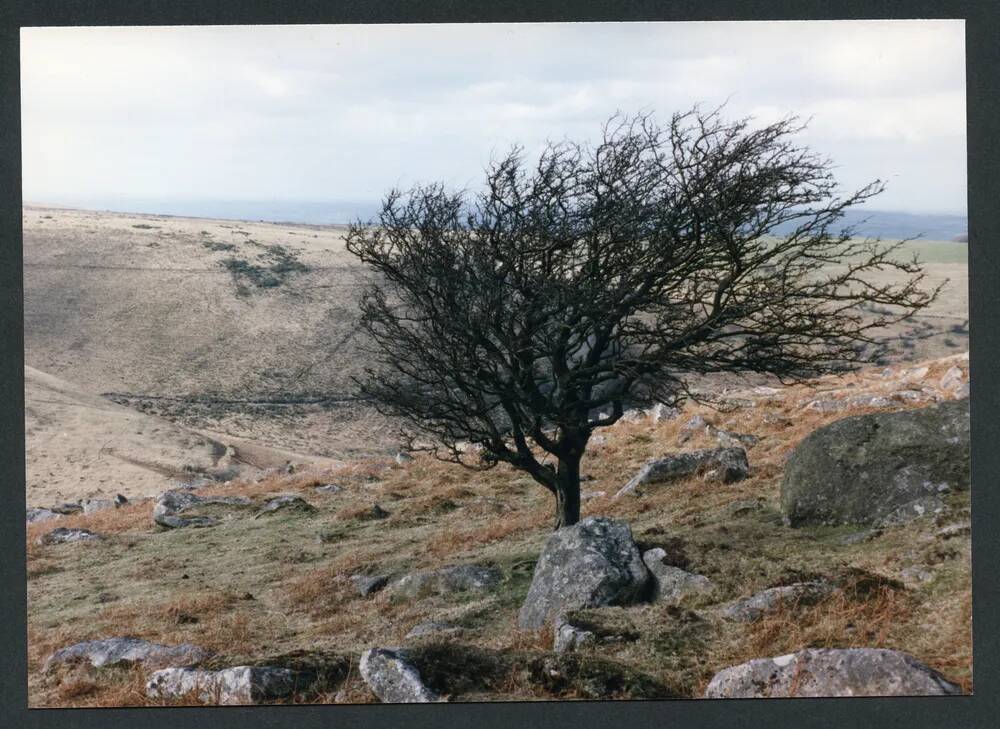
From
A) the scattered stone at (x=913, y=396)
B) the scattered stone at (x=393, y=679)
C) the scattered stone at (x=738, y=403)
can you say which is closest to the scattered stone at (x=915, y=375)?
the scattered stone at (x=913, y=396)

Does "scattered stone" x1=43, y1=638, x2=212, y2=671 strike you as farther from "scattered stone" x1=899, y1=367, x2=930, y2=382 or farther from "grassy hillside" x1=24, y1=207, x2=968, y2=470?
"grassy hillside" x1=24, y1=207, x2=968, y2=470

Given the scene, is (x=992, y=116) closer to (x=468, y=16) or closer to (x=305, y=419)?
(x=468, y=16)

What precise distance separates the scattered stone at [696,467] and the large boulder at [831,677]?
857cm

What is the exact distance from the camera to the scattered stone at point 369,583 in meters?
16.0

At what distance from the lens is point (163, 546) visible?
21125 millimetres

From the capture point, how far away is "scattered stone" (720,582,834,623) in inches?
455

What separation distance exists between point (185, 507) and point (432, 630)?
12.4 metres

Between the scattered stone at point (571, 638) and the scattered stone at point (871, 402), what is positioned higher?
the scattered stone at point (871, 402)

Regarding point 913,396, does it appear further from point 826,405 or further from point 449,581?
point 449,581

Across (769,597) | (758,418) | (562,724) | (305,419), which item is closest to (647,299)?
(769,597)

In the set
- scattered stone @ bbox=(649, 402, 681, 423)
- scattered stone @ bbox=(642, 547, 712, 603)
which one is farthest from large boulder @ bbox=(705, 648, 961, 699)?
scattered stone @ bbox=(649, 402, 681, 423)

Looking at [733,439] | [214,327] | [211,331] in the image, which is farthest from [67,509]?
[214,327]

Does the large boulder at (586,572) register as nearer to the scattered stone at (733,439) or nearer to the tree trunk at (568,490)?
the tree trunk at (568,490)

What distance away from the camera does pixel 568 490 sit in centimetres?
1566
